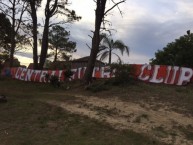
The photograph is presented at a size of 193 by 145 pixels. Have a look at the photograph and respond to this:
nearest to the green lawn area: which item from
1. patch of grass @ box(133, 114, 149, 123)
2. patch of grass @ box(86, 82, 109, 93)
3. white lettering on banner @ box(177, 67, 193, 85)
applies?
patch of grass @ box(133, 114, 149, 123)

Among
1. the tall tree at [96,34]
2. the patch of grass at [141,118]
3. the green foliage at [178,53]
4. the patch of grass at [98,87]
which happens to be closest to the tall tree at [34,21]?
the green foliage at [178,53]

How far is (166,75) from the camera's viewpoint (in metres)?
20.9

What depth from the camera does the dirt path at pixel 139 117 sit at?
12.2 m

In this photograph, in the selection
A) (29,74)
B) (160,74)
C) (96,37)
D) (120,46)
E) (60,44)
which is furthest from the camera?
(60,44)

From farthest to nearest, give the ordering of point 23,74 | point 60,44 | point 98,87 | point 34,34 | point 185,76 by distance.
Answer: point 60,44, point 34,34, point 23,74, point 185,76, point 98,87

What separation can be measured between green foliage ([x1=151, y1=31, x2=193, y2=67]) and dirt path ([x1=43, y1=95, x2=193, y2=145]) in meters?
13.5

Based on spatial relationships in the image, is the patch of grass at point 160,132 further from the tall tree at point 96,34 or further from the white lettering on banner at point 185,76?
the tall tree at point 96,34

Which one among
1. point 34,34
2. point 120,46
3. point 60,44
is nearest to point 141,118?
point 34,34

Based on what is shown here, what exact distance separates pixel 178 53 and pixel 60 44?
3858 cm

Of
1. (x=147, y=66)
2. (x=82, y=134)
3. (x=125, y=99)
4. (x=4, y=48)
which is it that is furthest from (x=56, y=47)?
(x=82, y=134)

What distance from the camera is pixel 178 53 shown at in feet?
99.9

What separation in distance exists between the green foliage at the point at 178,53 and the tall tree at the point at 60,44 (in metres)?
34.1

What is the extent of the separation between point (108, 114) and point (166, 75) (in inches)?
288

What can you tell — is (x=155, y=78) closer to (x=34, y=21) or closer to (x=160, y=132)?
(x=160, y=132)
